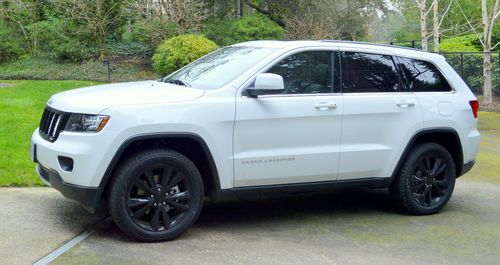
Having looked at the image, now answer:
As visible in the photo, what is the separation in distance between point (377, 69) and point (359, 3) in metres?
20.3

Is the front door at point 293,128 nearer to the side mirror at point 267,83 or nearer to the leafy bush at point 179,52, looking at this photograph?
the side mirror at point 267,83

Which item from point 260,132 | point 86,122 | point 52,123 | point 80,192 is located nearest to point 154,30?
point 52,123

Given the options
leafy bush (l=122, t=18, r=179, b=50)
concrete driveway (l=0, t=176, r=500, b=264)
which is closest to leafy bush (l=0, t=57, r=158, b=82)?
leafy bush (l=122, t=18, r=179, b=50)

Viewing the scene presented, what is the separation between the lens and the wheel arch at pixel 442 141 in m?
6.32

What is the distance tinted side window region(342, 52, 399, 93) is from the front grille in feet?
8.54

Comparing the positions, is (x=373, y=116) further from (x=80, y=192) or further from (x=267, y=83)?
(x=80, y=192)

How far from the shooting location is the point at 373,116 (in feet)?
19.9

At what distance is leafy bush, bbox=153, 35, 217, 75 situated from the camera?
697 inches

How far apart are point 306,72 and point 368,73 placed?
0.71m

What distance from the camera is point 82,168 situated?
16.3 feet

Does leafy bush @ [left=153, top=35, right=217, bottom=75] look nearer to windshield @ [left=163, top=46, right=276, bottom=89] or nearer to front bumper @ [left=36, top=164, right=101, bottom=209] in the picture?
windshield @ [left=163, top=46, right=276, bottom=89]

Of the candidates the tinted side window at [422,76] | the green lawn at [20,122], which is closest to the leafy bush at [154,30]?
the green lawn at [20,122]

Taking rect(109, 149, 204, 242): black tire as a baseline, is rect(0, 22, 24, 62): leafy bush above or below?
above

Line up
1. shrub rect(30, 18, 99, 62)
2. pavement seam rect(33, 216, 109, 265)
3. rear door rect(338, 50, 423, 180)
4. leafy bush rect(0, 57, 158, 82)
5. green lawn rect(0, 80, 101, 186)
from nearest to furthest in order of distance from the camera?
1. pavement seam rect(33, 216, 109, 265)
2. rear door rect(338, 50, 423, 180)
3. green lawn rect(0, 80, 101, 186)
4. leafy bush rect(0, 57, 158, 82)
5. shrub rect(30, 18, 99, 62)
